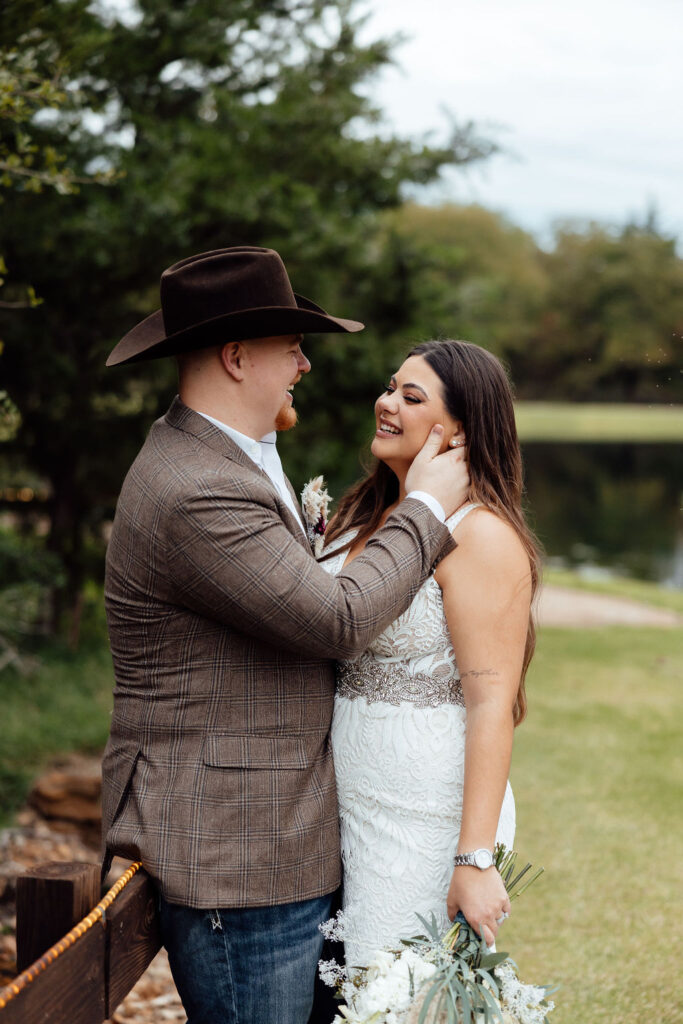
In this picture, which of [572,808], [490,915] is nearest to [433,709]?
[490,915]

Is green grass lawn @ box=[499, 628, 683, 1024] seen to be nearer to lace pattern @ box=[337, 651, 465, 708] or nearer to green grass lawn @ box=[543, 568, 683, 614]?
lace pattern @ box=[337, 651, 465, 708]

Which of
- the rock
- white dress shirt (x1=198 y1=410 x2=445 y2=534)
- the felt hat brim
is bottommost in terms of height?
the rock

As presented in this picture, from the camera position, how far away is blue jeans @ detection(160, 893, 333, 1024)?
2.09 metres

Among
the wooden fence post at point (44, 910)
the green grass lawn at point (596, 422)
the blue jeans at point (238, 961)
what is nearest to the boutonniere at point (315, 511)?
the blue jeans at point (238, 961)

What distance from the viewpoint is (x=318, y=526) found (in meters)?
2.93

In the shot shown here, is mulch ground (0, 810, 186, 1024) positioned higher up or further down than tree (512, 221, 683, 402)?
higher up

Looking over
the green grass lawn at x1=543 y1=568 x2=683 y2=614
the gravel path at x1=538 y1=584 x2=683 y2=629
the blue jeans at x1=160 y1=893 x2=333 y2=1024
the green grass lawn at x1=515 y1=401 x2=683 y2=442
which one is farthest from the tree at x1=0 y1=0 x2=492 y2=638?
the green grass lawn at x1=515 y1=401 x2=683 y2=442

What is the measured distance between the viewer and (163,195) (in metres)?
6.03

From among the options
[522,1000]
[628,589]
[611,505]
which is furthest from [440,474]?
[611,505]

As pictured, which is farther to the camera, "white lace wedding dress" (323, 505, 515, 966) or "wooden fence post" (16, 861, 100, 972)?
"white lace wedding dress" (323, 505, 515, 966)

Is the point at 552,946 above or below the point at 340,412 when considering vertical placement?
below

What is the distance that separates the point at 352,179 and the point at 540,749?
467 centimetres

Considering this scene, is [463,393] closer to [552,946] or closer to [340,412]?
[552,946]

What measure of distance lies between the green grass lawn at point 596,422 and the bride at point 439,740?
53.1 meters
